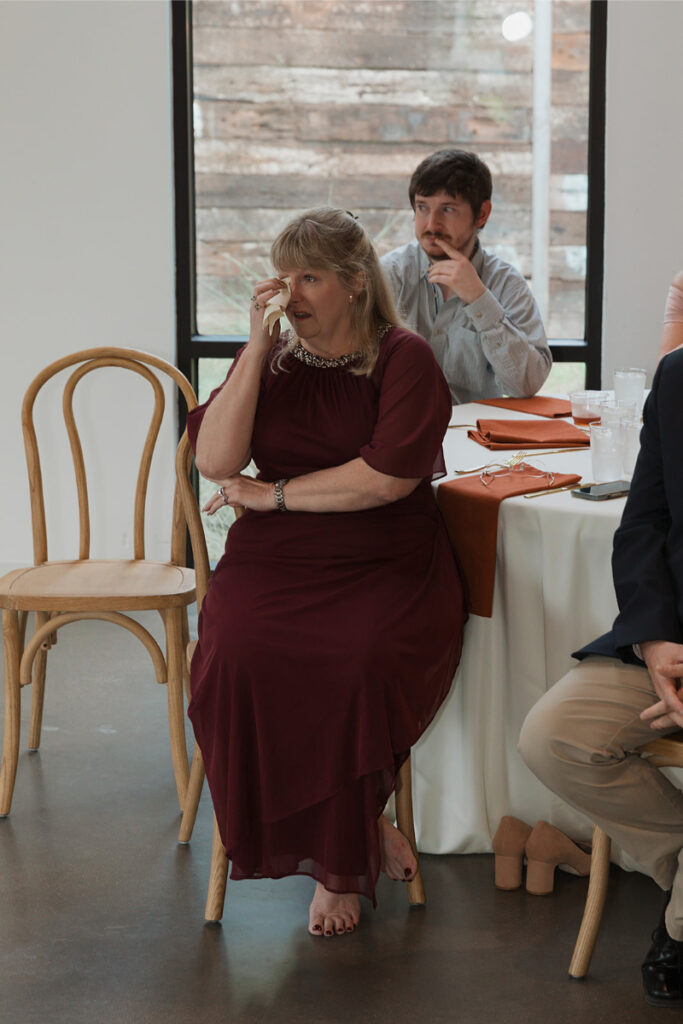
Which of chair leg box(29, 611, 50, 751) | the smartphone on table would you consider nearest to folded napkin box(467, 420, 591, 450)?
the smartphone on table

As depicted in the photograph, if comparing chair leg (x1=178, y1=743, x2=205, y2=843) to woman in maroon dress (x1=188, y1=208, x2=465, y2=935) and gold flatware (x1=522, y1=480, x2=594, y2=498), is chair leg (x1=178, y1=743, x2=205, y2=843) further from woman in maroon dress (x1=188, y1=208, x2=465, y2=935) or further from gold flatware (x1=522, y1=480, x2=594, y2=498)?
gold flatware (x1=522, y1=480, x2=594, y2=498)

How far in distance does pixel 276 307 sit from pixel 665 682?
3.04 ft

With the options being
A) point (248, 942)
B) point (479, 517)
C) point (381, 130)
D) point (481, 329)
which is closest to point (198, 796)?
point (248, 942)

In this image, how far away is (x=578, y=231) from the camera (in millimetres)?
4133

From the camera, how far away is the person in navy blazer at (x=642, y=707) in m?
1.75

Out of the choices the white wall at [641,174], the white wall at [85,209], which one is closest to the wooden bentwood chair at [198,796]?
the white wall at [85,209]

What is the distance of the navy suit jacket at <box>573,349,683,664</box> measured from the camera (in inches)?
70.2

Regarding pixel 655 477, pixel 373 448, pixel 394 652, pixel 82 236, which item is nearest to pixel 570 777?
pixel 394 652

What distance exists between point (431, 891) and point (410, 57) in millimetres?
2986

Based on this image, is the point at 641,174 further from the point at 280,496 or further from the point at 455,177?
the point at 280,496

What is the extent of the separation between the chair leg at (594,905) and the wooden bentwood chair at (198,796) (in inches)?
13.4

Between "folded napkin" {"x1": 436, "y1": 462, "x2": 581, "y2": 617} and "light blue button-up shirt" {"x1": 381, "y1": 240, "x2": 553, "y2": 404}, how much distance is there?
79 centimetres

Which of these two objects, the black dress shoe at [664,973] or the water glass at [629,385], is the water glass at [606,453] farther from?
the black dress shoe at [664,973]

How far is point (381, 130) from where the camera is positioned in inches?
161
